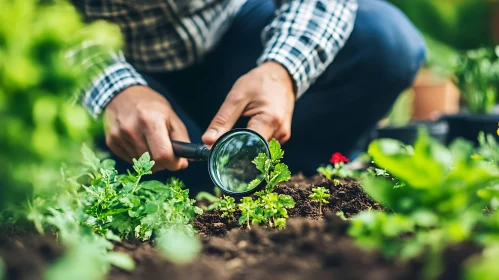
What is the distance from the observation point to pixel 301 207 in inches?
63.5

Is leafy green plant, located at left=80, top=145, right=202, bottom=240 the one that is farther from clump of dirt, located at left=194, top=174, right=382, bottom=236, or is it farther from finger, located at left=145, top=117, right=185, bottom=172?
finger, located at left=145, top=117, right=185, bottom=172

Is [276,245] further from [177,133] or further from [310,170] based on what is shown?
[310,170]

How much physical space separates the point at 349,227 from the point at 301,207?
635 mm

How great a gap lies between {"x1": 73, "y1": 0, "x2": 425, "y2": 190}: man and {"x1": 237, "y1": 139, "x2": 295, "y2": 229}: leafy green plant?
37cm

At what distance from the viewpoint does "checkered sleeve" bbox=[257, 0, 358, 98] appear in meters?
2.16

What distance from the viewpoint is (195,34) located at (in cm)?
253

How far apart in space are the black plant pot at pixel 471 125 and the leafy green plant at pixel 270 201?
1.80 metres

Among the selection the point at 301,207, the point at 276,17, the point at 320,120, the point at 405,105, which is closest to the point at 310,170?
the point at 320,120

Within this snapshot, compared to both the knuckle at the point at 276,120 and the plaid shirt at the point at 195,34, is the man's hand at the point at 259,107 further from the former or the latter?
the plaid shirt at the point at 195,34

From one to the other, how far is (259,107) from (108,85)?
0.64 metres

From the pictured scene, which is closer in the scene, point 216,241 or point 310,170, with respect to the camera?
point 216,241

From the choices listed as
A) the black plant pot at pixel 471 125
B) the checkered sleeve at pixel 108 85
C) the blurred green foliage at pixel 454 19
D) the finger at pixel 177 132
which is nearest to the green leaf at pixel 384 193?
the finger at pixel 177 132

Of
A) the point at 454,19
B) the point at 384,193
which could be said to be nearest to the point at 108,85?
the point at 384,193

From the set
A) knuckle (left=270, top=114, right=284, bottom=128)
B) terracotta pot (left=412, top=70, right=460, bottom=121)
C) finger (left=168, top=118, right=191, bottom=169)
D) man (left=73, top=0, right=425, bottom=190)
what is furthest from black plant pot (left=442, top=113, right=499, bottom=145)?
terracotta pot (left=412, top=70, right=460, bottom=121)
